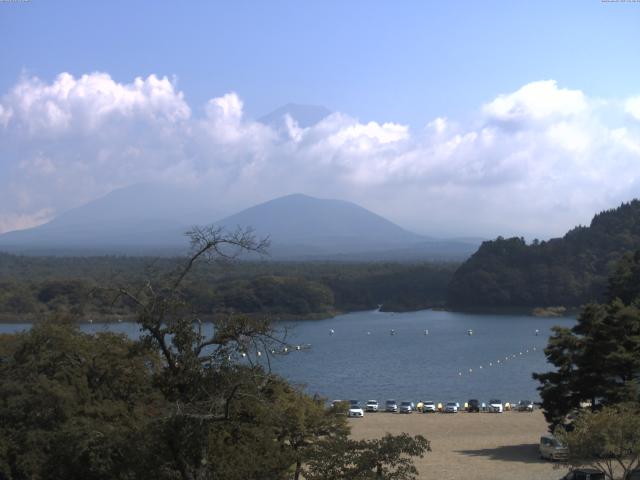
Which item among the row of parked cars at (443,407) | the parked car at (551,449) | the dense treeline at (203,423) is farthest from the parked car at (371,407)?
the dense treeline at (203,423)

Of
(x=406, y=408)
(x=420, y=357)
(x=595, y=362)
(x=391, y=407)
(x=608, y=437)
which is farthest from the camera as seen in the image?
(x=420, y=357)

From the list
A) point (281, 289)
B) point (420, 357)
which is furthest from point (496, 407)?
point (281, 289)

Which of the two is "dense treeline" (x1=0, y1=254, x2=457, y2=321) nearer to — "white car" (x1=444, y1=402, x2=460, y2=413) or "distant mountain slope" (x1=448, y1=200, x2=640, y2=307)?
"distant mountain slope" (x1=448, y1=200, x2=640, y2=307)

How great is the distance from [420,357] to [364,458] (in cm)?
2864

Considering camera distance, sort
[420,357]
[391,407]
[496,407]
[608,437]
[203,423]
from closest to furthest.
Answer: [203,423] → [608,437] → [496,407] → [391,407] → [420,357]

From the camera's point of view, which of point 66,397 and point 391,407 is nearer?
point 66,397

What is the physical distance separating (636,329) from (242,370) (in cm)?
972

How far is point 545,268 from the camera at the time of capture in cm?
5578

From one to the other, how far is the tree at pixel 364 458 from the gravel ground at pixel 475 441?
3.84m

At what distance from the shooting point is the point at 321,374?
2823cm

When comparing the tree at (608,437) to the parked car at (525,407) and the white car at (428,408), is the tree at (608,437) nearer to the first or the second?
the parked car at (525,407)

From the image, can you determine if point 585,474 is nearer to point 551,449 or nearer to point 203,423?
point 551,449

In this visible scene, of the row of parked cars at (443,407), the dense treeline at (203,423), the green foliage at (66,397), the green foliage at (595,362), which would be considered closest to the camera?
the dense treeline at (203,423)

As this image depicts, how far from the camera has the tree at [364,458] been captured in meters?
5.58
